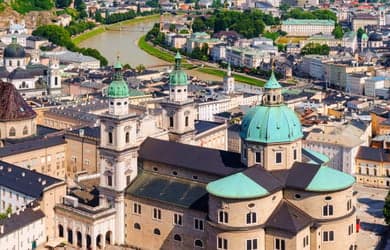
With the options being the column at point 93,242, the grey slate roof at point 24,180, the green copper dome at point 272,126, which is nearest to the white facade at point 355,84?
the green copper dome at point 272,126

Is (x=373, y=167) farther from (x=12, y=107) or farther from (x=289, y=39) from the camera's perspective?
(x=289, y=39)

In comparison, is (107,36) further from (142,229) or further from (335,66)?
(142,229)

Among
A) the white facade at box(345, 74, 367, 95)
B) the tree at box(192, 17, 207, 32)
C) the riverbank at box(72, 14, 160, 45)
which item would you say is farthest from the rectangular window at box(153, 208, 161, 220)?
the tree at box(192, 17, 207, 32)

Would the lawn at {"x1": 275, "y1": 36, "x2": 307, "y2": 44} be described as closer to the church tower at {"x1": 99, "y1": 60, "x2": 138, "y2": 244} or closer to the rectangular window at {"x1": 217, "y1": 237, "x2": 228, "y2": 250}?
the church tower at {"x1": 99, "y1": 60, "x2": 138, "y2": 244}

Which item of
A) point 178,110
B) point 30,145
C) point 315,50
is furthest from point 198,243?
point 315,50

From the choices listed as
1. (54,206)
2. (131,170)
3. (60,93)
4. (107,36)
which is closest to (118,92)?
(131,170)

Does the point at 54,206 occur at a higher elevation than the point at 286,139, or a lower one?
lower
